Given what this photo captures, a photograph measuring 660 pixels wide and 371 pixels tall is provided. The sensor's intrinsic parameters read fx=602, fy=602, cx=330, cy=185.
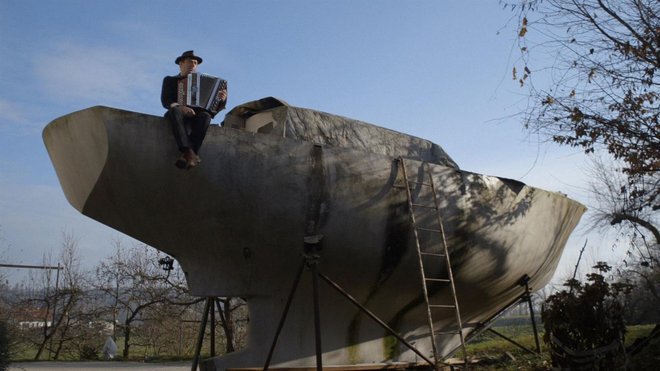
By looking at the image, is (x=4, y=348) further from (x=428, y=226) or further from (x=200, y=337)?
(x=428, y=226)

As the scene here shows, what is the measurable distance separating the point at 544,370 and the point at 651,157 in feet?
10.9

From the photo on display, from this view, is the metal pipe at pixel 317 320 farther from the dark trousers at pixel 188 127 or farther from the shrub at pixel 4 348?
the shrub at pixel 4 348

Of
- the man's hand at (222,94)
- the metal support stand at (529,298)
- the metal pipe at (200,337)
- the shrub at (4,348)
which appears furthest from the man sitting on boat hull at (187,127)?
the metal support stand at (529,298)

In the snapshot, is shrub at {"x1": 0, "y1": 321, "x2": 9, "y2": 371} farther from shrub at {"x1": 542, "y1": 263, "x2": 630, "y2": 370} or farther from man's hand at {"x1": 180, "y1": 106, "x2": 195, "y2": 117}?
shrub at {"x1": 542, "y1": 263, "x2": 630, "y2": 370}

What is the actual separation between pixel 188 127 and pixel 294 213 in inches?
62.2

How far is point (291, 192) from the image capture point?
7039mm

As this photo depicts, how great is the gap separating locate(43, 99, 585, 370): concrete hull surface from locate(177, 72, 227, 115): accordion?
0.99ft

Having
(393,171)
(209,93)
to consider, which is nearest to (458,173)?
(393,171)

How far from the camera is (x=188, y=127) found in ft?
21.2

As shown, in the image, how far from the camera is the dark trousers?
6348 mm

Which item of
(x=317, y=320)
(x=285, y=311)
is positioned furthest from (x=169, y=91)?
(x=317, y=320)

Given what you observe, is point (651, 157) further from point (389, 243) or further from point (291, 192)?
point (291, 192)

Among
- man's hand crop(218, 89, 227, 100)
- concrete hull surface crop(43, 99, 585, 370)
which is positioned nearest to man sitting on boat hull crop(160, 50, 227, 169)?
concrete hull surface crop(43, 99, 585, 370)

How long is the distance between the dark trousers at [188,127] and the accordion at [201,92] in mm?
213
